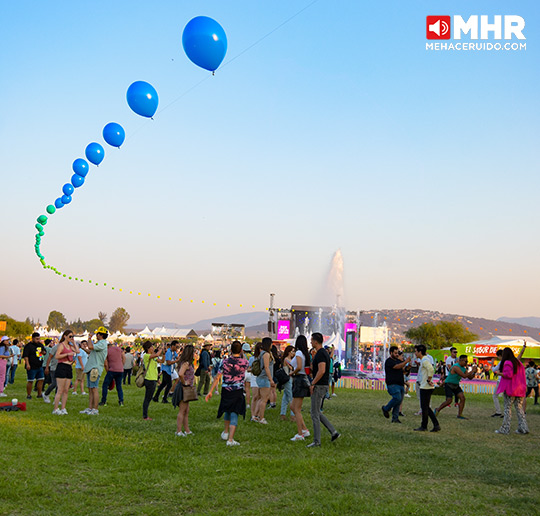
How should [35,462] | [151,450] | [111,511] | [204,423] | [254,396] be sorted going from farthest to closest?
[254,396]
[204,423]
[151,450]
[35,462]
[111,511]

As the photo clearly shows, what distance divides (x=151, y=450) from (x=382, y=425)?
5730 millimetres

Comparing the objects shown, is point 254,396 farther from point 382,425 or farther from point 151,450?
point 151,450

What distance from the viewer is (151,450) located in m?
8.12

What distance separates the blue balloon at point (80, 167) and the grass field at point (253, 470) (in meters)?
7.30

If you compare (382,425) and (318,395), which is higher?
(318,395)

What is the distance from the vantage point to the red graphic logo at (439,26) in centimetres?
1650

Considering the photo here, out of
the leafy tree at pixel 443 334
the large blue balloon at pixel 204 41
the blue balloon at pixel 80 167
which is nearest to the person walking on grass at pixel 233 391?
the large blue balloon at pixel 204 41

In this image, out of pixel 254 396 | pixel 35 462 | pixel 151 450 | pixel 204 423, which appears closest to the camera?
pixel 35 462

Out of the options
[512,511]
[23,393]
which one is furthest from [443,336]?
[512,511]

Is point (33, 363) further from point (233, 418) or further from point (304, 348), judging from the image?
point (304, 348)

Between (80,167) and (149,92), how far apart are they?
507 cm

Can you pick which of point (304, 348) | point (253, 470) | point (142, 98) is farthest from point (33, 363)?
point (253, 470)

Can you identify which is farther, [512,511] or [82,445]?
[82,445]

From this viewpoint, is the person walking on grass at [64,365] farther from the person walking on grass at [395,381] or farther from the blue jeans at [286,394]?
the person walking on grass at [395,381]
